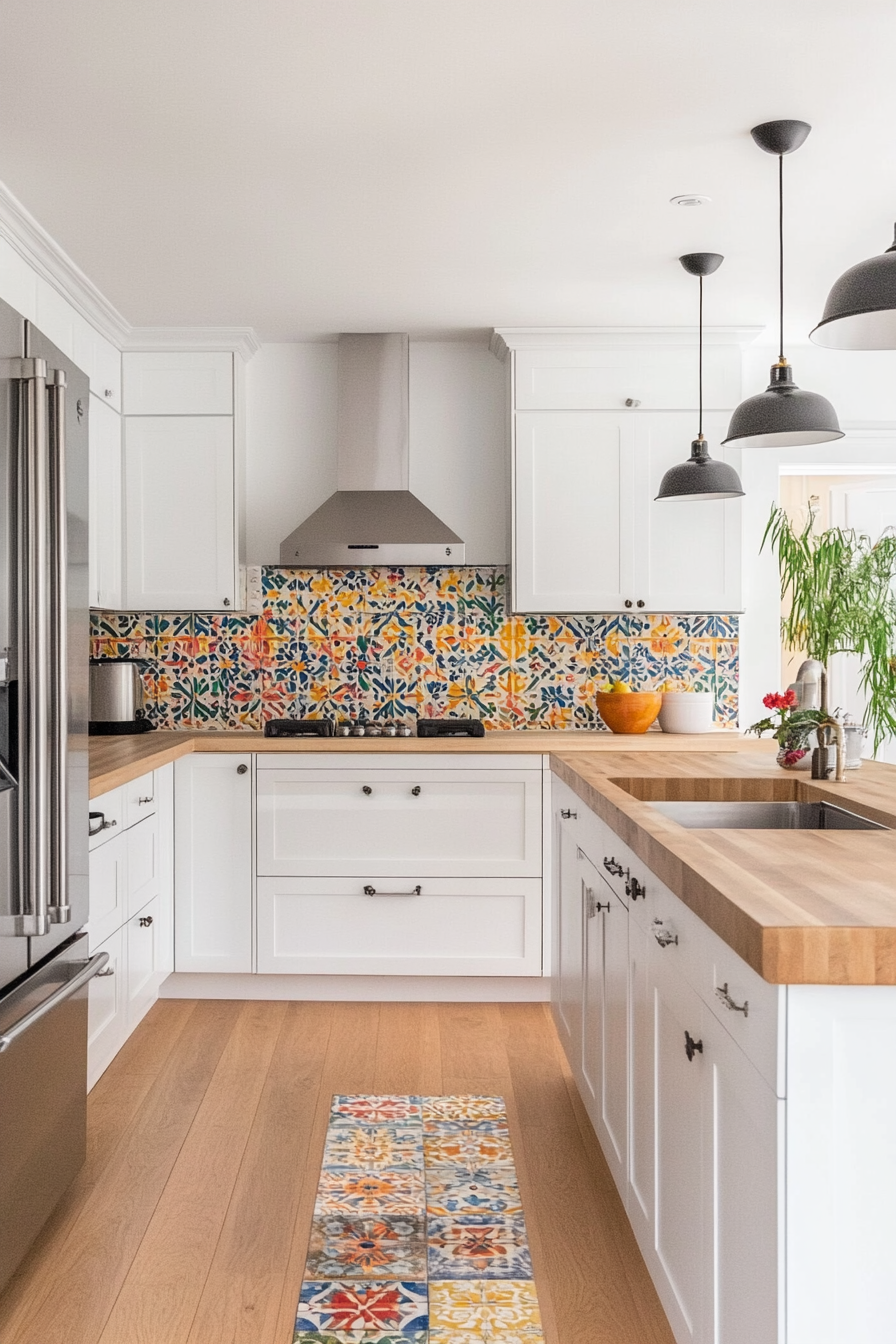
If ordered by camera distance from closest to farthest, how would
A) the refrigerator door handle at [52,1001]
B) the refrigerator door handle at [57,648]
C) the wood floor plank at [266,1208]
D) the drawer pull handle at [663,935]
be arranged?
the drawer pull handle at [663,935] → the refrigerator door handle at [52,1001] → the wood floor plank at [266,1208] → the refrigerator door handle at [57,648]

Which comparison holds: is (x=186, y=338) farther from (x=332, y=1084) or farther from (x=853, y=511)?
(x=853, y=511)

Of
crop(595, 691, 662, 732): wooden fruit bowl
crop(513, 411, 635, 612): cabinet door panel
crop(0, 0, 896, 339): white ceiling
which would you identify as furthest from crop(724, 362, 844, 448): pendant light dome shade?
crop(595, 691, 662, 732): wooden fruit bowl

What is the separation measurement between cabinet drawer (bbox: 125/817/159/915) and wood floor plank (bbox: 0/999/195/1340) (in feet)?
1.46

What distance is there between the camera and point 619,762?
2984 millimetres

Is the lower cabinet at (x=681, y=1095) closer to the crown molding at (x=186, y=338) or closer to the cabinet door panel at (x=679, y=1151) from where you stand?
the cabinet door panel at (x=679, y=1151)

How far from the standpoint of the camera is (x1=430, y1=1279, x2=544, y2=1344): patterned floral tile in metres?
2.01

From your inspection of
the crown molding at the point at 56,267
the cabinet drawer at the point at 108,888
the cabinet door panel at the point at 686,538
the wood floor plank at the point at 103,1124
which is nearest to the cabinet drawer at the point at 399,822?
the wood floor plank at the point at 103,1124

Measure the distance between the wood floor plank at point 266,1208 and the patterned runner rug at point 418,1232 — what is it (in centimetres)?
6

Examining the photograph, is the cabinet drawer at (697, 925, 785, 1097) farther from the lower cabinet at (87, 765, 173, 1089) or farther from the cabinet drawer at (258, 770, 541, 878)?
the cabinet drawer at (258, 770, 541, 878)

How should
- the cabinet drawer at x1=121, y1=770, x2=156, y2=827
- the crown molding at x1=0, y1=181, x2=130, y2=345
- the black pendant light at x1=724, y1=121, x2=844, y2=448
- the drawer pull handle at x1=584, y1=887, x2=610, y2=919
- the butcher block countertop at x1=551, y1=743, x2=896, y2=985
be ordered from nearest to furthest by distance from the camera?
1. the butcher block countertop at x1=551, y1=743, x2=896, y2=985
2. the drawer pull handle at x1=584, y1=887, x2=610, y2=919
3. the black pendant light at x1=724, y1=121, x2=844, y2=448
4. the crown molding at x1=0, y1=181, x2=130, y2=345
5. the cabinet drawer at x1=121, y1=770, x2=156, y2=827

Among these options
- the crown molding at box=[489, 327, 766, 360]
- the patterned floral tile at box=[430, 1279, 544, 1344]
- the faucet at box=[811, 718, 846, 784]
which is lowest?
the patterned floral tile at box=[430, 1279, 544, 1344]

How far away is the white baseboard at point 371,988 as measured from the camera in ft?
13.3

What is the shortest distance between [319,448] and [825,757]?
270cm

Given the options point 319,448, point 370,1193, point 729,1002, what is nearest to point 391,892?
point 370,1193
